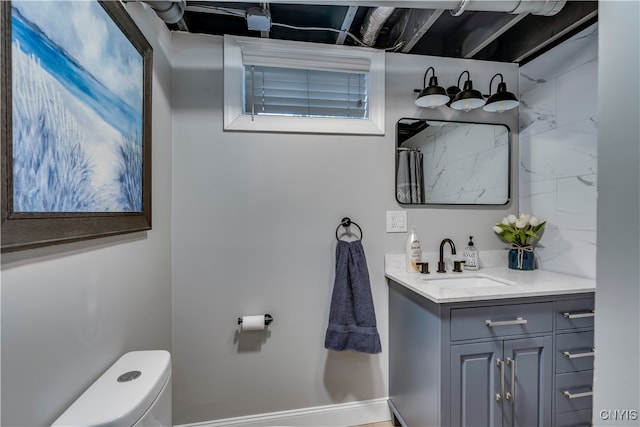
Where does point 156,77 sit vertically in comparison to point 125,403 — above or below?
above

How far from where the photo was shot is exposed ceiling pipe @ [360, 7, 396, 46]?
134 cm

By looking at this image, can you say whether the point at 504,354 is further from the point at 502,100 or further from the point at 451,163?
the point at 502,100

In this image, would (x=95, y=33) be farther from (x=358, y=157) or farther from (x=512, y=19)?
(x=512, y=19)

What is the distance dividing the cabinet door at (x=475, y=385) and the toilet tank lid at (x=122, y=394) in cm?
112

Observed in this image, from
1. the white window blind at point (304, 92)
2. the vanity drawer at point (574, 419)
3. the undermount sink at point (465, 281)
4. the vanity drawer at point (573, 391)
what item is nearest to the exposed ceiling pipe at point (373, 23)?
the white window blind at point (304, 92)

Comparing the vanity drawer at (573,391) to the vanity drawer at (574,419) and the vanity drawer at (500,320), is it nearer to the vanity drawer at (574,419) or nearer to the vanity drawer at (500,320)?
the vanity drawer at (574,419)

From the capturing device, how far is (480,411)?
47.6 inches

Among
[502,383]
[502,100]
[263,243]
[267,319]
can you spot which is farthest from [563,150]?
[267,319]

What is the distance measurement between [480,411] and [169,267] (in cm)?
163

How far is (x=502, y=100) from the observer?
1.59 m

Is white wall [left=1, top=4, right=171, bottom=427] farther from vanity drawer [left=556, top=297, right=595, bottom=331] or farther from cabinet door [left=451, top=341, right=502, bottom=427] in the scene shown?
vanity drawer [left=556, top=297, right=595, bottom=331]

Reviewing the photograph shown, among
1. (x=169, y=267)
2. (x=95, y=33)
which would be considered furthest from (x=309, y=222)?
(x=95, y=33)

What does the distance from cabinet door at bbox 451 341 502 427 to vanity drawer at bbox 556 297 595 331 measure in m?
0.33

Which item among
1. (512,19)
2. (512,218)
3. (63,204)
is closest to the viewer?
(63,204)
